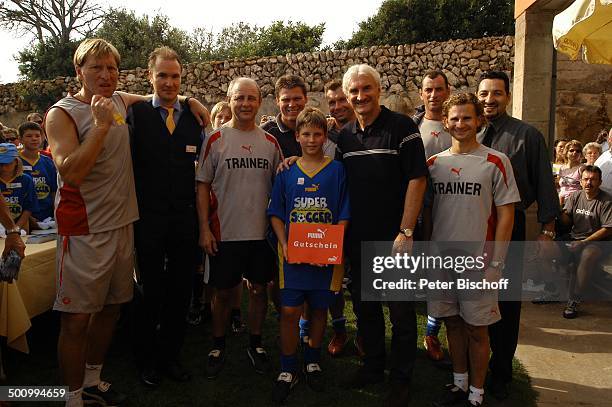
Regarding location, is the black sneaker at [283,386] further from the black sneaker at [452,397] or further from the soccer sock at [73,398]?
the soccer sock at [73,398]

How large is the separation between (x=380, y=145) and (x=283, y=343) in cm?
153

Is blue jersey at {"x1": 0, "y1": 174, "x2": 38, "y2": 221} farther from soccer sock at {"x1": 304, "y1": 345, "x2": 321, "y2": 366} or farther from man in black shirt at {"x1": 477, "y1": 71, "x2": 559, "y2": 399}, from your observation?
man in black shirt at {"x1": 477, "y1": 71, "x2": 559, "y2": 399}

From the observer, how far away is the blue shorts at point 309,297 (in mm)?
3289

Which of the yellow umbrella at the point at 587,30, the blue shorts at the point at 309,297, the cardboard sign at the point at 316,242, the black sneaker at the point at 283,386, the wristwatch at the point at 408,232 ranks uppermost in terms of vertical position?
the yellow umbrella at the point at 587,30

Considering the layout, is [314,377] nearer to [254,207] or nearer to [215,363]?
[215,363]

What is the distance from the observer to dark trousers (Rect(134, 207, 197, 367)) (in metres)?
3.34

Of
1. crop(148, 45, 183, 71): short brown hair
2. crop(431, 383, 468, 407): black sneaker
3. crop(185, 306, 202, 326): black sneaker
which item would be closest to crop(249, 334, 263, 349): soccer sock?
crop(185, 306, 202, 326): black sneaker

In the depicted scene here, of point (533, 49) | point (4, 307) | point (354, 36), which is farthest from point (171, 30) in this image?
point (4, 307)

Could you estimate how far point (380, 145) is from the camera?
3111mm

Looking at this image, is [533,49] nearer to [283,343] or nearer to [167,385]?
[283,343]

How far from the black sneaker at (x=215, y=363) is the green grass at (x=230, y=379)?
5 cm

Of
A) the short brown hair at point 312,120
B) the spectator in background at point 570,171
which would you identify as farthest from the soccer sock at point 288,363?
the spectator in background at point 570,171

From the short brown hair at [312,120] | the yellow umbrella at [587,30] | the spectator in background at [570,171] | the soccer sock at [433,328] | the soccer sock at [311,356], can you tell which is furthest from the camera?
the spectator in background at [570,171]

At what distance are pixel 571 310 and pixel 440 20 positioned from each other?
20.3 m
